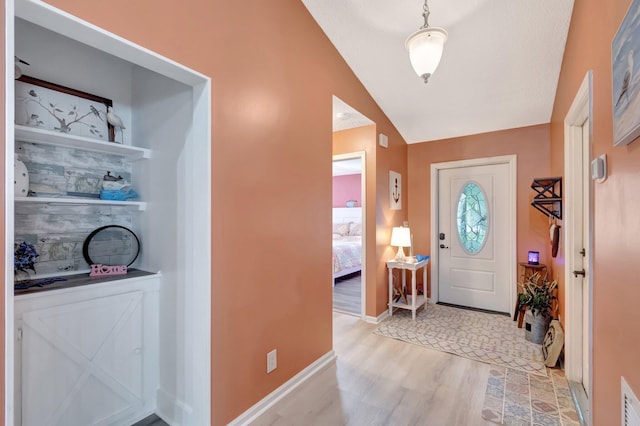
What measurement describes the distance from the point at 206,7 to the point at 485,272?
4.12 meters

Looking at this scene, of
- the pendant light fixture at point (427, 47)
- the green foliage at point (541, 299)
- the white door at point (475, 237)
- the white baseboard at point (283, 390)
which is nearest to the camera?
the pendant light fixture at point (427, 47)

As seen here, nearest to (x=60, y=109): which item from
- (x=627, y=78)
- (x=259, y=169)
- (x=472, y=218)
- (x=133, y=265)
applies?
(x=133, y=265)

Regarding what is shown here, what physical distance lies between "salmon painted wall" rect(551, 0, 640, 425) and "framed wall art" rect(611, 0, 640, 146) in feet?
0.21

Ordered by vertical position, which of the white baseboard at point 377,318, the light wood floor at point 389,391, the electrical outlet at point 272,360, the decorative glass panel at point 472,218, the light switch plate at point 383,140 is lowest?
the light wood floor at point 389,391

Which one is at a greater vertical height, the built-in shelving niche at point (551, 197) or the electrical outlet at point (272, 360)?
the built-in shelving niche at point (551, 197)

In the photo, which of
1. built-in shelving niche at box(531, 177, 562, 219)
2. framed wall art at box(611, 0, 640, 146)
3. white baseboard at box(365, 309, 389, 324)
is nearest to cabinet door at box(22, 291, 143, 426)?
white baseboard at box(365, 309, 389, 324)

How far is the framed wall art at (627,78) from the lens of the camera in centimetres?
93

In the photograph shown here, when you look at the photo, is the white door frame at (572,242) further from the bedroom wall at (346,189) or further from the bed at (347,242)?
the bedroom wall at (346,189)

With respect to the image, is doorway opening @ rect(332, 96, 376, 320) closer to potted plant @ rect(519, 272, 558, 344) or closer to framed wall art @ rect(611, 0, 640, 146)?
potted plant @ rect(519, 272, 558, 344)

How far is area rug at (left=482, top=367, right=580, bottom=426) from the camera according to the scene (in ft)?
6.07

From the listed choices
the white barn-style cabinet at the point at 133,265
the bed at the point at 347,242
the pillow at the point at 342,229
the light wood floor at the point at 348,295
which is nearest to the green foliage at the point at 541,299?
the light wood floor at the point at 348,295

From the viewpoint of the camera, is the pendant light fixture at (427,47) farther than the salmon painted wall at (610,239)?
Yes

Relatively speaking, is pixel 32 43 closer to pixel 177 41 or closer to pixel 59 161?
pixel 59 161

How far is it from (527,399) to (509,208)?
2.34 metres
